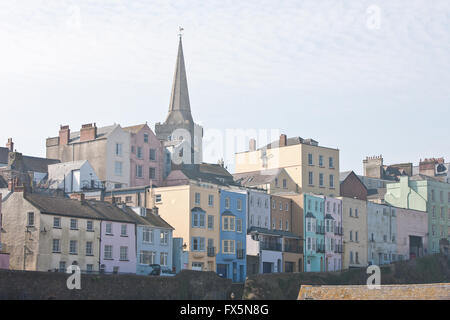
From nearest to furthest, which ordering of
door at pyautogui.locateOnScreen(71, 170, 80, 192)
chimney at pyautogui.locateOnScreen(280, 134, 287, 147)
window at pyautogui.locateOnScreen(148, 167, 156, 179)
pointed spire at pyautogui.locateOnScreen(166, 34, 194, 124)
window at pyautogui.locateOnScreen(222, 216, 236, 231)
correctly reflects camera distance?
window at pyautogui.locateOnScreen(222, 216, 236, 231), door at pyautogui.locateOnScreen(71, 170, 80, 192), window at pyautogui.locateOnScreen(148, 167, 156, 179), chimney at pyautogui.locateOnScreen(280, 134, 287, 147), pointed spire at pyautogui.locateOnScreen(166, 34, 194, 124)

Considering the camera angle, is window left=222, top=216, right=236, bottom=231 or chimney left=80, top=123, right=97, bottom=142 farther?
chimney left=80, top=123, right=97, bottom=142

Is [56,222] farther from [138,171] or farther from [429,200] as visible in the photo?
[429,200]

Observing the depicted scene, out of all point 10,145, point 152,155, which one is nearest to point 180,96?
point 152,155

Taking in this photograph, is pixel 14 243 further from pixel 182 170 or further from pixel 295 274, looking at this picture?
pixel 182 170

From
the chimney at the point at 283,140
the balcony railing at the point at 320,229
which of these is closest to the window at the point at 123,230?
the balcony railing at the point at 320,229

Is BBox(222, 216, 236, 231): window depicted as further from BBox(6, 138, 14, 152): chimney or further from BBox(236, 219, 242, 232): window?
BBox(6, 138, 14, 152): chimney

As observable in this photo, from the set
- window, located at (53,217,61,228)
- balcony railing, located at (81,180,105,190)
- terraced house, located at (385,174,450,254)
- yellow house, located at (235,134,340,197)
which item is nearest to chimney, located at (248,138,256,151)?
yellow house, located at (235,134,340,197)

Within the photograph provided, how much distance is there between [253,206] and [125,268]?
2197 cm

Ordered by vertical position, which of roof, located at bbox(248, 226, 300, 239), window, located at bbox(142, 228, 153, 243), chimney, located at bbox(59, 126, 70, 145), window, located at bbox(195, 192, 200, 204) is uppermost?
chimney, located at bbox(59, 126, 70, 145)

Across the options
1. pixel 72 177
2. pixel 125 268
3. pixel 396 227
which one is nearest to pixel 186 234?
pixel 125 268

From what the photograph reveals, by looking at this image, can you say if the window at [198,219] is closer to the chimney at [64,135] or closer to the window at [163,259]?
the window at [163,259]

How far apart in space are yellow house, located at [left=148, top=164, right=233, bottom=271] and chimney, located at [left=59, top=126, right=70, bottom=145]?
71.3ft

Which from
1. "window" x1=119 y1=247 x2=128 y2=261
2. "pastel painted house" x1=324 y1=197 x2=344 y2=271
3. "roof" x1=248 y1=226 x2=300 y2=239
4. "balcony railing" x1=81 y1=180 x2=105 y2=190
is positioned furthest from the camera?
"pastel painted house" x1=324 y1=197 x2=344 y2=271

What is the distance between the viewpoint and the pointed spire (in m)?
159
